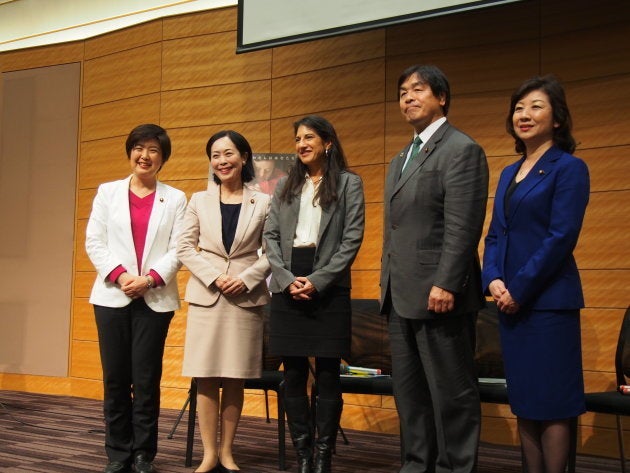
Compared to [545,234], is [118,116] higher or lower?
higher

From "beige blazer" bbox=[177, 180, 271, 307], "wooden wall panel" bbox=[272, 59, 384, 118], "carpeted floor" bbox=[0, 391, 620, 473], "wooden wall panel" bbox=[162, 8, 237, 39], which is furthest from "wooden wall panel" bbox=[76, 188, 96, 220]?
"beige blazer" bbox=[177, 180, 271, 307]

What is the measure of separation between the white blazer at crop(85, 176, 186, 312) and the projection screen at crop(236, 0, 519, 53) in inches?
71.7

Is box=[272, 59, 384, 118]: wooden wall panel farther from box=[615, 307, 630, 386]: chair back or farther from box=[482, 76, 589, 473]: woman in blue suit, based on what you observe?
box=[482, 76, 589, 473]: woman in blue suit

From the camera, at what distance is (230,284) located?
322cm

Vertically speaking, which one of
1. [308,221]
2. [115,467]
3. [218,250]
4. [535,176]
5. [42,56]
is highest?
[42,56]

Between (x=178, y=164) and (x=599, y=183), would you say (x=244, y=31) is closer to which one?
(x=178, y=164)

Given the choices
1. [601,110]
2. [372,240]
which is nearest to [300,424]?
[372,240]

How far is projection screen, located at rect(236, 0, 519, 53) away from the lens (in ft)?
14.4

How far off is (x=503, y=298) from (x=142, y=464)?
1.78 m

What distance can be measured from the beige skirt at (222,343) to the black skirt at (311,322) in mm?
171

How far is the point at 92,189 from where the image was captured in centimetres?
648

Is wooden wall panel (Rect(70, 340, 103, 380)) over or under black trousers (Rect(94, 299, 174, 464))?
under

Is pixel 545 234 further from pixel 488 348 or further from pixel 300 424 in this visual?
pixel 488 348

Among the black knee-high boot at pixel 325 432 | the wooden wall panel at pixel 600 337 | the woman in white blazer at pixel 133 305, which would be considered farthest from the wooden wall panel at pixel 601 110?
the woman in white blazer at pixel 133 305
